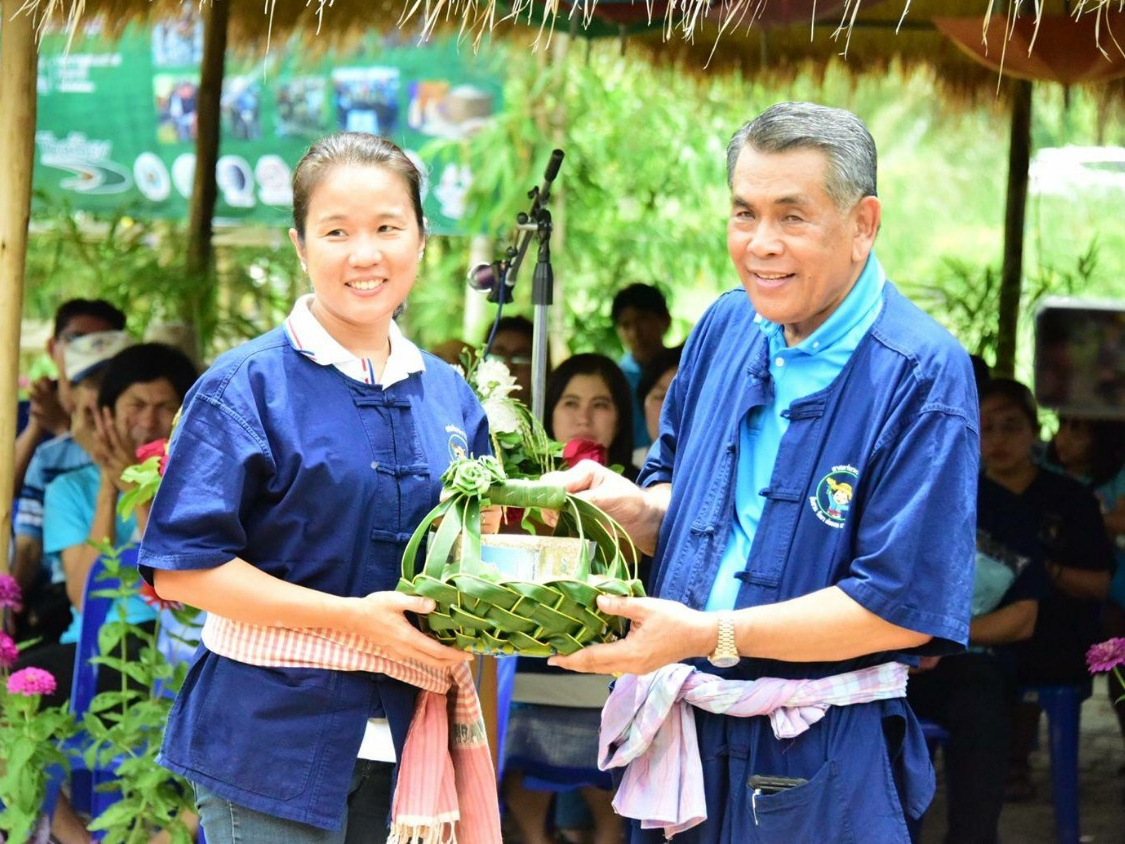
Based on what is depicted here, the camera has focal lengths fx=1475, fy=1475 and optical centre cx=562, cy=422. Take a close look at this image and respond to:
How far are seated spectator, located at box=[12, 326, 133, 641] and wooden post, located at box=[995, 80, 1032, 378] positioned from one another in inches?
163

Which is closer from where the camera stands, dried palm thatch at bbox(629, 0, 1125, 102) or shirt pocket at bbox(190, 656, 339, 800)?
shirt pocket at bbox(190, 656, 339, 800)

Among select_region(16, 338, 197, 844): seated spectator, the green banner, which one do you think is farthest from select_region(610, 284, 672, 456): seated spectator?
select_region(16, 338, 197, 844): seated spectator

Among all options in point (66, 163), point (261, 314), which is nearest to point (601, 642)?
point (261, 314)

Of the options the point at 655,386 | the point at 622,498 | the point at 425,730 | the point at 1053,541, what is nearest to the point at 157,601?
the point at 425,730

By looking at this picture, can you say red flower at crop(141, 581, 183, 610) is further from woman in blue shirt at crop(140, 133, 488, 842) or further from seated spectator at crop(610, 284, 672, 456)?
seated spectator at crop(610, 284, 672, 456)

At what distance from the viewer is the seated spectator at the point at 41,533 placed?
468 cm

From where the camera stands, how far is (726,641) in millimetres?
1996

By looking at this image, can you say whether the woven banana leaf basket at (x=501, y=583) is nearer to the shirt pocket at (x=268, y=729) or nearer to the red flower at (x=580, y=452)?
the shirt pocket at (x=268, y=729)

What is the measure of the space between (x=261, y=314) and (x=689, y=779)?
6586 millimetres

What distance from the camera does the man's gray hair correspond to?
200 cm

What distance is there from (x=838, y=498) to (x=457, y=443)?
0.60m

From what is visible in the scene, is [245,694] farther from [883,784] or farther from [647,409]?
[647,409]

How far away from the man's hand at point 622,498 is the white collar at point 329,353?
283mm

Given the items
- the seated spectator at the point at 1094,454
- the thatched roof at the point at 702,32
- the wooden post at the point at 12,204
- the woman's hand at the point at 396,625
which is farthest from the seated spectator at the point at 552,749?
the seated spectator at the point at 1094,454
